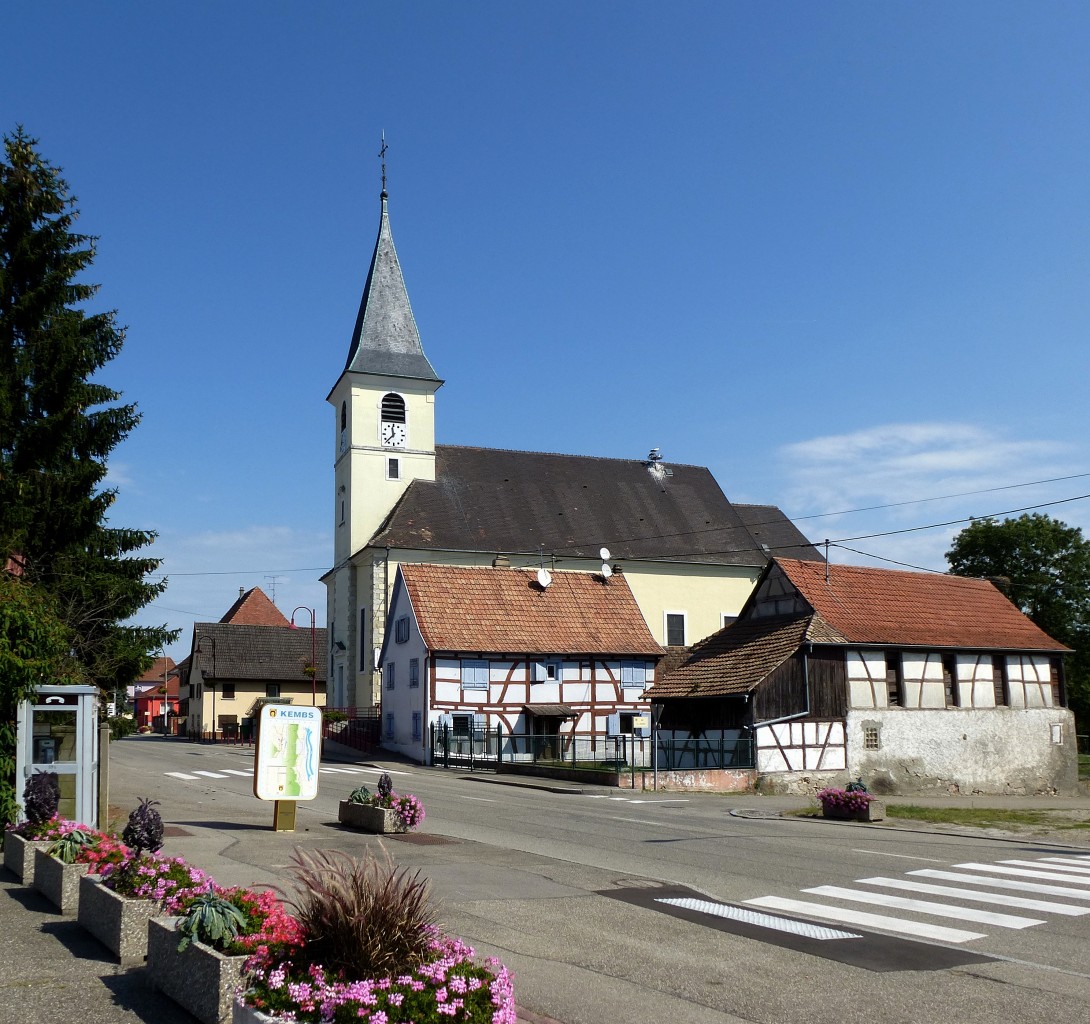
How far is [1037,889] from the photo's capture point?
12.7 m

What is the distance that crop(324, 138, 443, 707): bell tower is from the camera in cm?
5584

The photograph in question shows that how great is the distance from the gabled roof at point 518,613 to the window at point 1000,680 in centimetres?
1217

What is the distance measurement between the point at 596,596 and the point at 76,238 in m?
27.0

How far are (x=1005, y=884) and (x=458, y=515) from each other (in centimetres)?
4362

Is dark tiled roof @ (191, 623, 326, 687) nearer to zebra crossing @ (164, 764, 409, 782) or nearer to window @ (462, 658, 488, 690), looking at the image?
window @ (462, 658, 488, 690)

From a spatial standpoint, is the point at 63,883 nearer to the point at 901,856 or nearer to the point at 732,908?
the point at 732,908

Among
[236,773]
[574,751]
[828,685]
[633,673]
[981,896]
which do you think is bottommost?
[236,773]

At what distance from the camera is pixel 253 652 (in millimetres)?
73938

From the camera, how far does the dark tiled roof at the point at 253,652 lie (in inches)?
2825

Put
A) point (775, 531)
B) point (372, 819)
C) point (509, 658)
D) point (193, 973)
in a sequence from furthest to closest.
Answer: point (775, 531), point (509, 658), point (372, 819), point (193, 973)

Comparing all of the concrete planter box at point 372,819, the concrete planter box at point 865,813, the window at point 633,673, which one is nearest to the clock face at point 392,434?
the window at point 633,673

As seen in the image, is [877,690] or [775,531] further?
[775,531]

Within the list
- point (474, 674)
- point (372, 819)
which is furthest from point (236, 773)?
point (372, 819)

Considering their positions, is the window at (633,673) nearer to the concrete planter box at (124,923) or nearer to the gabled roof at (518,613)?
the gabled roof at (518,613)
